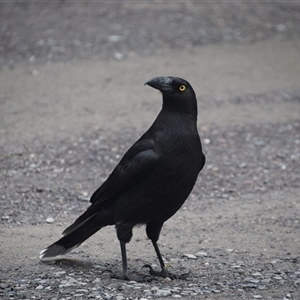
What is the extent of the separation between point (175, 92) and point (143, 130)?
4639 mm

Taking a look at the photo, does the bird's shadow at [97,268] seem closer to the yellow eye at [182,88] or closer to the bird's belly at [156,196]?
the bird's belly at [156,196]

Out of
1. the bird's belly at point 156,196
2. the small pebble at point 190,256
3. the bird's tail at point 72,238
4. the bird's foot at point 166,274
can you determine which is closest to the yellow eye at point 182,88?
the bird's belly at point 156,196

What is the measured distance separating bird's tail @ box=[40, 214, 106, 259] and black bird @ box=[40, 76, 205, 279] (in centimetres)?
14

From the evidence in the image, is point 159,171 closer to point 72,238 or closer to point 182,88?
point 182,88

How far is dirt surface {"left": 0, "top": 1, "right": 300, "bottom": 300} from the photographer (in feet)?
19.8

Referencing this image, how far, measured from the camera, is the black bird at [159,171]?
553 centimetres

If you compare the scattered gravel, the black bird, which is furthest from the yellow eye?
the scattered gravel

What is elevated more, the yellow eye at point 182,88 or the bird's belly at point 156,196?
the yellow eye at point 182,88

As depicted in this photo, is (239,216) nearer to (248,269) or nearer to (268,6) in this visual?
(248,269)

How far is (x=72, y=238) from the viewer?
6086mm

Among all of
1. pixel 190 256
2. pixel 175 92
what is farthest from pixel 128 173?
pixel 190 256

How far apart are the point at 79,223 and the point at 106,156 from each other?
3.36 m

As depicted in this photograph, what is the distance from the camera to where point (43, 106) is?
37.3ft

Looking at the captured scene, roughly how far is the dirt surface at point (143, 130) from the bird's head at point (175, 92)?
1.49 metres
